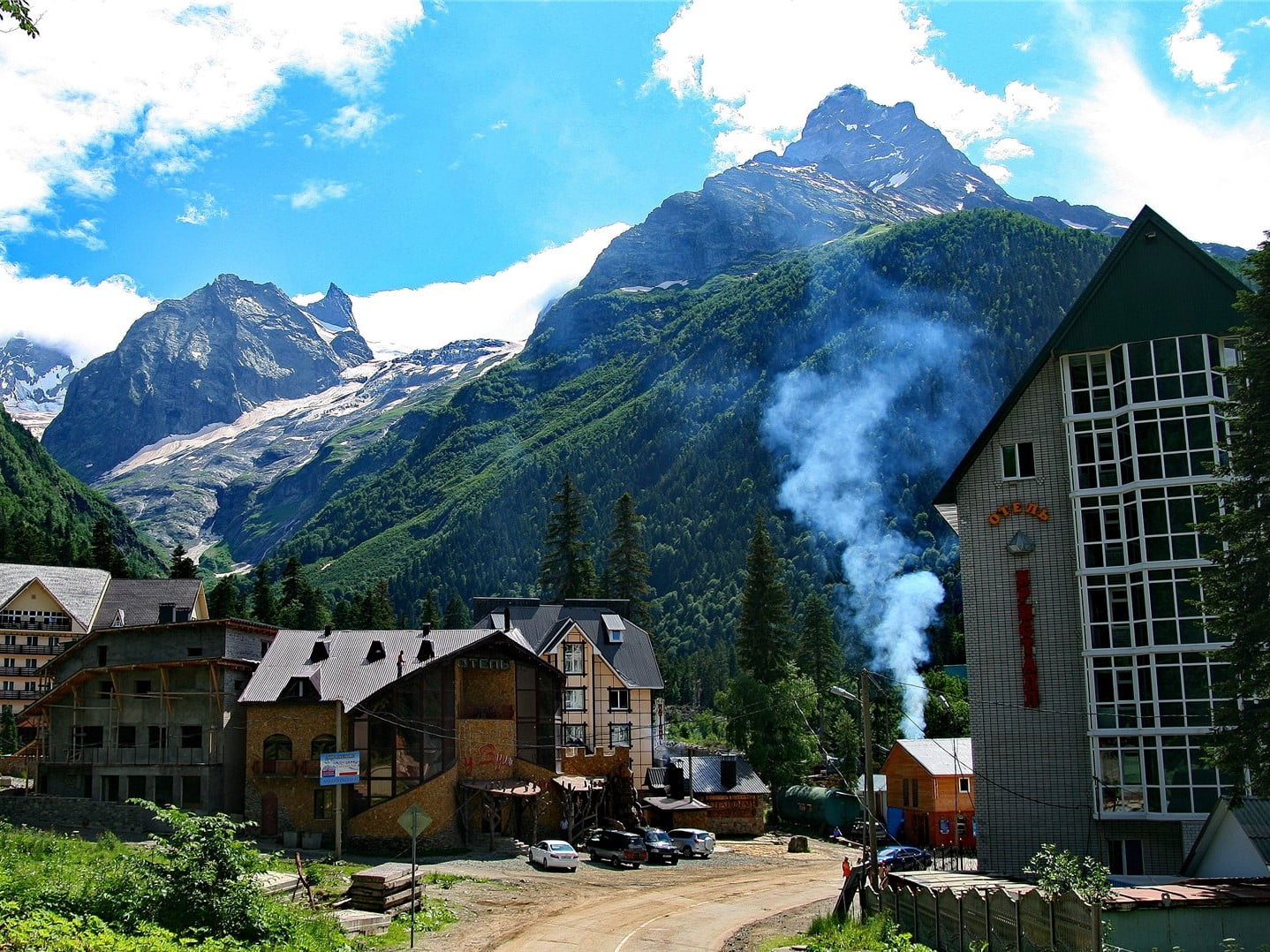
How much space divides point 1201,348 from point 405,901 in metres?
34.4

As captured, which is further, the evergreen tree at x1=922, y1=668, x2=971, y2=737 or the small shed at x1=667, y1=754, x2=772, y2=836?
the evergreen tree at x1=922, y1=668, x2=971, y2=737

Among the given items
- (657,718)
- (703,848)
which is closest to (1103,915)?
(703,848)

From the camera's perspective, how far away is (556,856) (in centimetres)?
4716

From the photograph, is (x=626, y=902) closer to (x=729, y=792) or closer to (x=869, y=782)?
(x=869, y=782)

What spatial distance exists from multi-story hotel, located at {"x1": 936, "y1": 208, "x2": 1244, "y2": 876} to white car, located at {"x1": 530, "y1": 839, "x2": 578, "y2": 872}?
16203 mm

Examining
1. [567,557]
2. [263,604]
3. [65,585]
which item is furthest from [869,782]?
[263,604]

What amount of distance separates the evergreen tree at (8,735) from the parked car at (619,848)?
5100cm

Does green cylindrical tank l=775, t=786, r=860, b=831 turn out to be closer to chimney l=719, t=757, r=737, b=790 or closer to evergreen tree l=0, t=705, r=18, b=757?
chimney l=719, t=757, r=737, b=790

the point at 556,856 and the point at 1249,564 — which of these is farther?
the point at 556,856

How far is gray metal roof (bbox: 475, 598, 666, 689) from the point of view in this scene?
241 feet

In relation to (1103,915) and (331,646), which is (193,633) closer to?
(331,646)

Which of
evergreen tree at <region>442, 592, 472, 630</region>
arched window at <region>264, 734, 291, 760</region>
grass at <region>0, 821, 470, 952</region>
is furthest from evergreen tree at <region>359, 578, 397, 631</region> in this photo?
grass at <region>0, 821, 470, 952</region>

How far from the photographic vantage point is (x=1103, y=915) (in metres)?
24.8

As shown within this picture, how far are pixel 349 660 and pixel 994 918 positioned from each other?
125 ft
